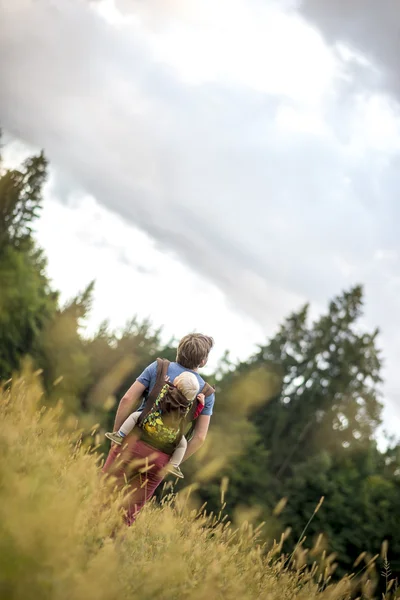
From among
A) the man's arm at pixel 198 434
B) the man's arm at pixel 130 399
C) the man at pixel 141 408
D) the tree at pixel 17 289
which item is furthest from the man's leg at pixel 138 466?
the tree at pixel 17 289

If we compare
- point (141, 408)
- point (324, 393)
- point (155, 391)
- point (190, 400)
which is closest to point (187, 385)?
point (190, 400)

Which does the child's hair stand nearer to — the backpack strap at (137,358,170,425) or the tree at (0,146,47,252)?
the backpack strap at (137,358,170,425)

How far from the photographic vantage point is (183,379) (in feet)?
14.1

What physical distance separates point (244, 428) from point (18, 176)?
38.3m

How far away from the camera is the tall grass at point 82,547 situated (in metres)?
2.24

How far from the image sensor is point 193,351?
173 inches

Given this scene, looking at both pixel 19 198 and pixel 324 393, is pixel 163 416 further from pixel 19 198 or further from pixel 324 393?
pixel 19 198

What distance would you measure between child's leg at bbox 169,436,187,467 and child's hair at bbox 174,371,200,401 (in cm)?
35

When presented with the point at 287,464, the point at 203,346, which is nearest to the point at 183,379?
the point at 203,346

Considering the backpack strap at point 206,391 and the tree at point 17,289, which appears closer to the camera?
the backpack strap at point 206,391

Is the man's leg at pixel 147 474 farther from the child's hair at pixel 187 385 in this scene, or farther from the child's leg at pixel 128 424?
the child's hair at pixel 187 385

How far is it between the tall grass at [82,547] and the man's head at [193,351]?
3.06 feet

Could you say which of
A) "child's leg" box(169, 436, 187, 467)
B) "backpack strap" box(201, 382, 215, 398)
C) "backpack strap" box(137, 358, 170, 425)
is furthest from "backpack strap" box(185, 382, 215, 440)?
"backpack strap" box(137, 358, 170, 425)

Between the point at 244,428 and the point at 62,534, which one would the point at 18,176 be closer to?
the point at 244,428
